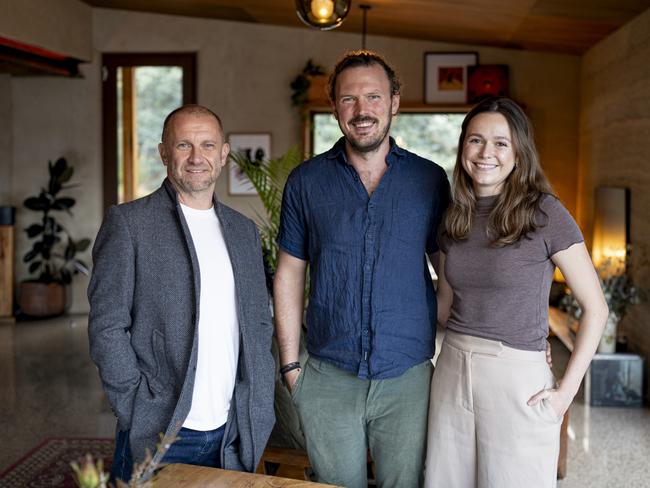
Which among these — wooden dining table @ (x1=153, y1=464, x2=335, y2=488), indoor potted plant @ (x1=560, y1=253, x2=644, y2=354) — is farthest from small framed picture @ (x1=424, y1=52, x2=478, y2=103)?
wooden dining table @ (x1=153, y1=464, x2=335, y2=488)

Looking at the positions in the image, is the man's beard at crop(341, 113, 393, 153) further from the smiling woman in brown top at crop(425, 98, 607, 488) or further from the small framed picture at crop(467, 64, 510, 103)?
the small framed picture at crop(467, 64, 510, 103)

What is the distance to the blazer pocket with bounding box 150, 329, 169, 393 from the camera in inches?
87.0

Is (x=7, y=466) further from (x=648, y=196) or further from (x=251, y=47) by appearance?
(x=251, y=47)

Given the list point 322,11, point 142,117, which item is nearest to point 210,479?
point 322,11

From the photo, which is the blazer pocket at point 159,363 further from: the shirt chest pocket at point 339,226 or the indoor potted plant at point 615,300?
the indoor potted plant at point 615,300

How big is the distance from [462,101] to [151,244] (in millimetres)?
6751

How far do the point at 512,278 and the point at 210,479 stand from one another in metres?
1.05

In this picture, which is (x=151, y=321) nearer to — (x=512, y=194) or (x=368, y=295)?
(x=368, y=295)

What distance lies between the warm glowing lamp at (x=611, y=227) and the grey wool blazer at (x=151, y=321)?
4257mm

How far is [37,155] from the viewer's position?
8.96 m

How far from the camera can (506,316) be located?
219 cm

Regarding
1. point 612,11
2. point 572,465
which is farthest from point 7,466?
point 612,11

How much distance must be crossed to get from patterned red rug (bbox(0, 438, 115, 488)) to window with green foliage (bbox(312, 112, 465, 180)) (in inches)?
198

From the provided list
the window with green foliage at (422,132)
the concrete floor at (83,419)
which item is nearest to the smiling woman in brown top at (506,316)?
the concrete floor at (83,419)
